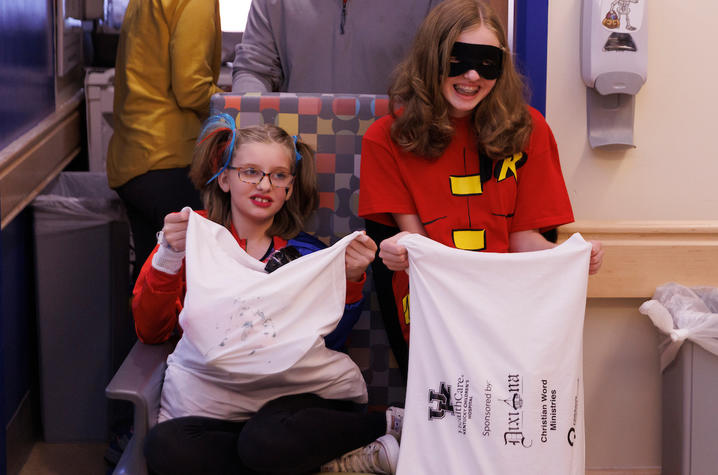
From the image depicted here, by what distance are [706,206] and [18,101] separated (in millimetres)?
1936

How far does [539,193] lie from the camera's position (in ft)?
5.72

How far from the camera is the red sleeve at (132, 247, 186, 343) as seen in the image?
1673mm

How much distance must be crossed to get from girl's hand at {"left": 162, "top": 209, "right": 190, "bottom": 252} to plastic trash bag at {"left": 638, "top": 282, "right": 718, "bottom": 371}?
1.08 metres

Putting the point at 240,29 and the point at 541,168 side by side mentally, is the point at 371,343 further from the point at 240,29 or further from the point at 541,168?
the point at 240,29

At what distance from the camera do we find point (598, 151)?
1979 mm

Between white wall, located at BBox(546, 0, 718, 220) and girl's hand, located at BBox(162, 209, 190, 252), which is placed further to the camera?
white wall, located at BBox(546, 0, 718, 220)

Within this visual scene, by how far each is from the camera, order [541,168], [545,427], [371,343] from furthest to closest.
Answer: [371,343] < [541,168] < [545,427]

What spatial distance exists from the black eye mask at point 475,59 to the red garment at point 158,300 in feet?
1.61

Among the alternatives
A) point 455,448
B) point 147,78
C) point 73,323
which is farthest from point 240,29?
point 455,448

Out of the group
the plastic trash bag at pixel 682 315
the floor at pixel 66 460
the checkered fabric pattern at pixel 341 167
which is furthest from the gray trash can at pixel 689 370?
the floor at pixel 66 460

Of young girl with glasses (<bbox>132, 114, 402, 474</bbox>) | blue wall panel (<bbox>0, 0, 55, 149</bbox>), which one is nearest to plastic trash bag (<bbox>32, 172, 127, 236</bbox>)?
blue wall panel (<bbox>0, 0, 55, 149</bbox>)

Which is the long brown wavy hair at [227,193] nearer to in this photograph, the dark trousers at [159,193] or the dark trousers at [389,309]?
the dark trousers at [389,309]

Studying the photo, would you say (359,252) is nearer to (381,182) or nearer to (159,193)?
(381,182)

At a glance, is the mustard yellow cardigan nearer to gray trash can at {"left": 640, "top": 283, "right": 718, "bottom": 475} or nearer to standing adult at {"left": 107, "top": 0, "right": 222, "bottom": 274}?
standing adult at {"left": 107, "top": 0, "right": 222, "bottom": 274}
